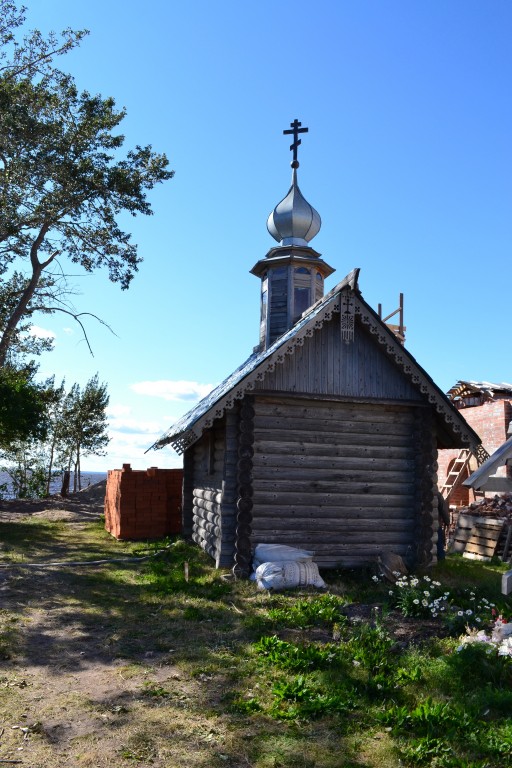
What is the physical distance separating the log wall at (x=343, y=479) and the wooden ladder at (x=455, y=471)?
1168 centimetres

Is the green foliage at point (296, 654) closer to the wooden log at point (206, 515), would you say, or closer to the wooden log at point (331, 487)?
the wooden log at point (331, 487)

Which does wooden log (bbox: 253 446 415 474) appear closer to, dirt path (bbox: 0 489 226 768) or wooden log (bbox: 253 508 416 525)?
wooden log (bbox: 253 508 416 525)

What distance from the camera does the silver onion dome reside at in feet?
58.7

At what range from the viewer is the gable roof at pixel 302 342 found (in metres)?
12.3

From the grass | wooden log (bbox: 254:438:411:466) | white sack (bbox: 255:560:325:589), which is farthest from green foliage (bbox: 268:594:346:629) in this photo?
wooden log (bbox: 254:438:411:466)

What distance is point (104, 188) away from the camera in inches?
774

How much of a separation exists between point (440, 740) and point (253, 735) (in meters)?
1.63

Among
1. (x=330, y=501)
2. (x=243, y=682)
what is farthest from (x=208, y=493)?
(x=243, y=682)

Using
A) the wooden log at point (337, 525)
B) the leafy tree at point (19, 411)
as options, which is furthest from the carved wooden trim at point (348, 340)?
the leafy tree at point (19, 411)

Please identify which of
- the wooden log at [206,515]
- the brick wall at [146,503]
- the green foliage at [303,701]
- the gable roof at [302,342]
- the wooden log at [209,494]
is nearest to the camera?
the green foliage at [303,701]

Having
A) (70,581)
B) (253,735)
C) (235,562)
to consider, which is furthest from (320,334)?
(253,735)

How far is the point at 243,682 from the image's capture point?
278 inches

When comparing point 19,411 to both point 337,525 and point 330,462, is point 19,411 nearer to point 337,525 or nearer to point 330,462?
point 330,462

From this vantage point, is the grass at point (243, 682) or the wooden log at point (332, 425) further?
A: the wooden log at point (332, 425)
